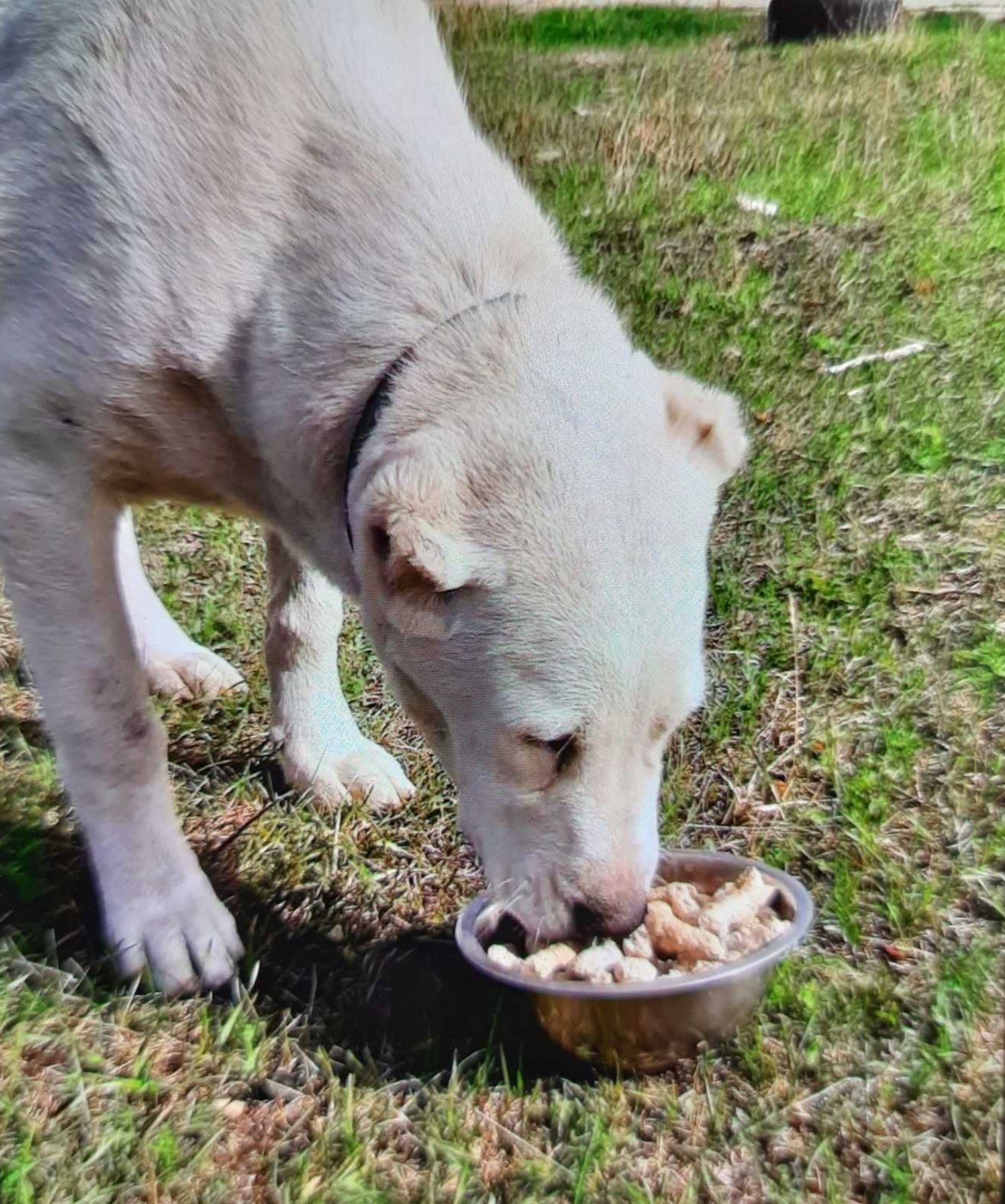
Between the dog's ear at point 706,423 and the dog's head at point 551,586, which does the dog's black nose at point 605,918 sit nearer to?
the dog's head at point 551,586

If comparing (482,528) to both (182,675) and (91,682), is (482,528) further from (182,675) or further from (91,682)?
(182,675)

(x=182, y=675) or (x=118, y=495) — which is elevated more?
(x=118, y=495)

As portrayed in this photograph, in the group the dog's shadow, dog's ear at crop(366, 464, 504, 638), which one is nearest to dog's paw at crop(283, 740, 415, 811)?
the dog's shadow

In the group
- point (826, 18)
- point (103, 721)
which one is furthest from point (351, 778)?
point (826, 18)

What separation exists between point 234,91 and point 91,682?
86cm

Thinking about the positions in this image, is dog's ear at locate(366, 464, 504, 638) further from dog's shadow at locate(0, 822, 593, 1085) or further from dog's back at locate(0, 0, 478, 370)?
dog's shadow at locate(0, 822, 593, 1085)

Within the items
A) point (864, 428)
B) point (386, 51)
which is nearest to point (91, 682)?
point (386, 51)

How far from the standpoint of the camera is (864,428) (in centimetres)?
239

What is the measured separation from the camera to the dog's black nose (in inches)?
67.5

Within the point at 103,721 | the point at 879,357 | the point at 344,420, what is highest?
the point at 879,357

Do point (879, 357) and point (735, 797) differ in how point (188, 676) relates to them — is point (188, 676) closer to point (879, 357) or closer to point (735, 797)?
point (735, 797)

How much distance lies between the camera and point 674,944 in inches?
70.1

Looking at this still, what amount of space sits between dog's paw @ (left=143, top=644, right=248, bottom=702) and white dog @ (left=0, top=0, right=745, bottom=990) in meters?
0.71

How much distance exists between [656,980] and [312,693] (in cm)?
111
